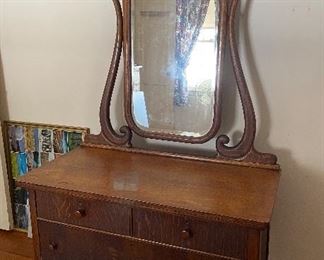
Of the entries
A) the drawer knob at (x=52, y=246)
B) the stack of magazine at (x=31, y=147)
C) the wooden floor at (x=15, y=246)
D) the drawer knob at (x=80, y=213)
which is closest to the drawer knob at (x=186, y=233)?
the drawer knob at (x=80, y=213)

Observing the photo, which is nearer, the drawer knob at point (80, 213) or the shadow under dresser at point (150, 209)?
the shadow under dresser at point (150, 209)

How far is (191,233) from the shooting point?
1185 mm

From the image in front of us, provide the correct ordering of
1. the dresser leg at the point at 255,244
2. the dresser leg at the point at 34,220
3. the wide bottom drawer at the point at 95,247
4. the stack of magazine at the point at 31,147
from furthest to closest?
the stack of magazine at the point at 31,147, the dresser leg at the point at 34,220, the wide bottom drawer at the point at 95,247, the dresser leg at the point at 255,244

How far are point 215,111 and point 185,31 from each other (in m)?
0.31

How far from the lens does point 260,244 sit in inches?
44.4

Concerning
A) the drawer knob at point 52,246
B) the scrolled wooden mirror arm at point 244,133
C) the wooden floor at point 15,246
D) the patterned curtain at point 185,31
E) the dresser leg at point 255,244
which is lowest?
the wooden floor at point 15,246

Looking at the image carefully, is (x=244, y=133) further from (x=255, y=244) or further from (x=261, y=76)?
(x=255, y=244)

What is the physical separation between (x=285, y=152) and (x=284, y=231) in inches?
13.0

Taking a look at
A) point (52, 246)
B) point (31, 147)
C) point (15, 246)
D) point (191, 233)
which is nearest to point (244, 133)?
point (191, 233)

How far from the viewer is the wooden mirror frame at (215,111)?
4.60 feet

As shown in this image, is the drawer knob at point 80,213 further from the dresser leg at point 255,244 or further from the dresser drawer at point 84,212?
the dresser leg at point 255,244

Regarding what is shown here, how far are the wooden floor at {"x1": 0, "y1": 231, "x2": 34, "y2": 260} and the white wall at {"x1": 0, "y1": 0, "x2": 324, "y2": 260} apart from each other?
614 millimetres

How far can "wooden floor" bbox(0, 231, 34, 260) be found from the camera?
193cm

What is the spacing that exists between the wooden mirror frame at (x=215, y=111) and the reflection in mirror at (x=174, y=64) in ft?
0.08
